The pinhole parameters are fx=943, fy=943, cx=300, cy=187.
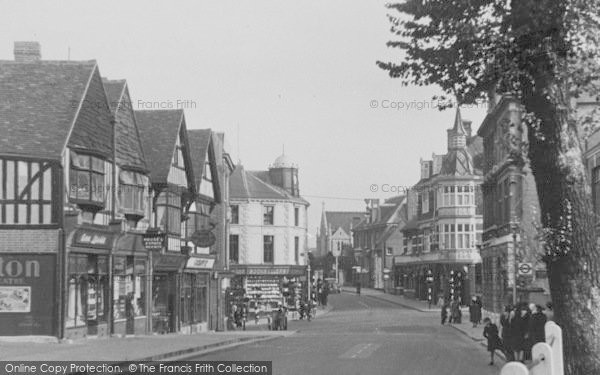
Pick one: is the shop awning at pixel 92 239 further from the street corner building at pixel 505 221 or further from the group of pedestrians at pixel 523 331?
the street corner building at pixel 505 221

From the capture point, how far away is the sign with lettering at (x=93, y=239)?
3025 centimetres

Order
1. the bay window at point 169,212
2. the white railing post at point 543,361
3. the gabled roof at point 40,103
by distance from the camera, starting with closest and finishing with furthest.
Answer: the white railing post at point 543,361 < the gabled roof at point 40,103 < the bay window at point 169,212

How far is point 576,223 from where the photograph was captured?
1012 centimetres

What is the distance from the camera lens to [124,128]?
35.8 metres

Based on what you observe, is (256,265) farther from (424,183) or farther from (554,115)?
(554,115)

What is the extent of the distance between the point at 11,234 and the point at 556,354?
77.0 ft

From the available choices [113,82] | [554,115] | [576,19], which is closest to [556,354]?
[554,115]

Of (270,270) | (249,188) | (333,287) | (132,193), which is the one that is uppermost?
(249,188)

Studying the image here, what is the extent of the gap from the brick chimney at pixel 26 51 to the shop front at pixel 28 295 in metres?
8.24

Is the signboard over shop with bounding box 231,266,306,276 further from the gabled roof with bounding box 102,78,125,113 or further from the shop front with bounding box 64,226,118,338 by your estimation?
the shop front with bounding box 64,226,118,338

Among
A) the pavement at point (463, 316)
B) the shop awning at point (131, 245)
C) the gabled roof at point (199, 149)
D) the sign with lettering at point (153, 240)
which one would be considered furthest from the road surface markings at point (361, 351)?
the gabled roof at point (199, 149)

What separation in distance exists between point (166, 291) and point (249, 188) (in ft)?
123

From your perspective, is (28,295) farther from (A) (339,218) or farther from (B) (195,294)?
(A) (339,218)

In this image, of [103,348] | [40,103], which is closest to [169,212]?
[40,103]
